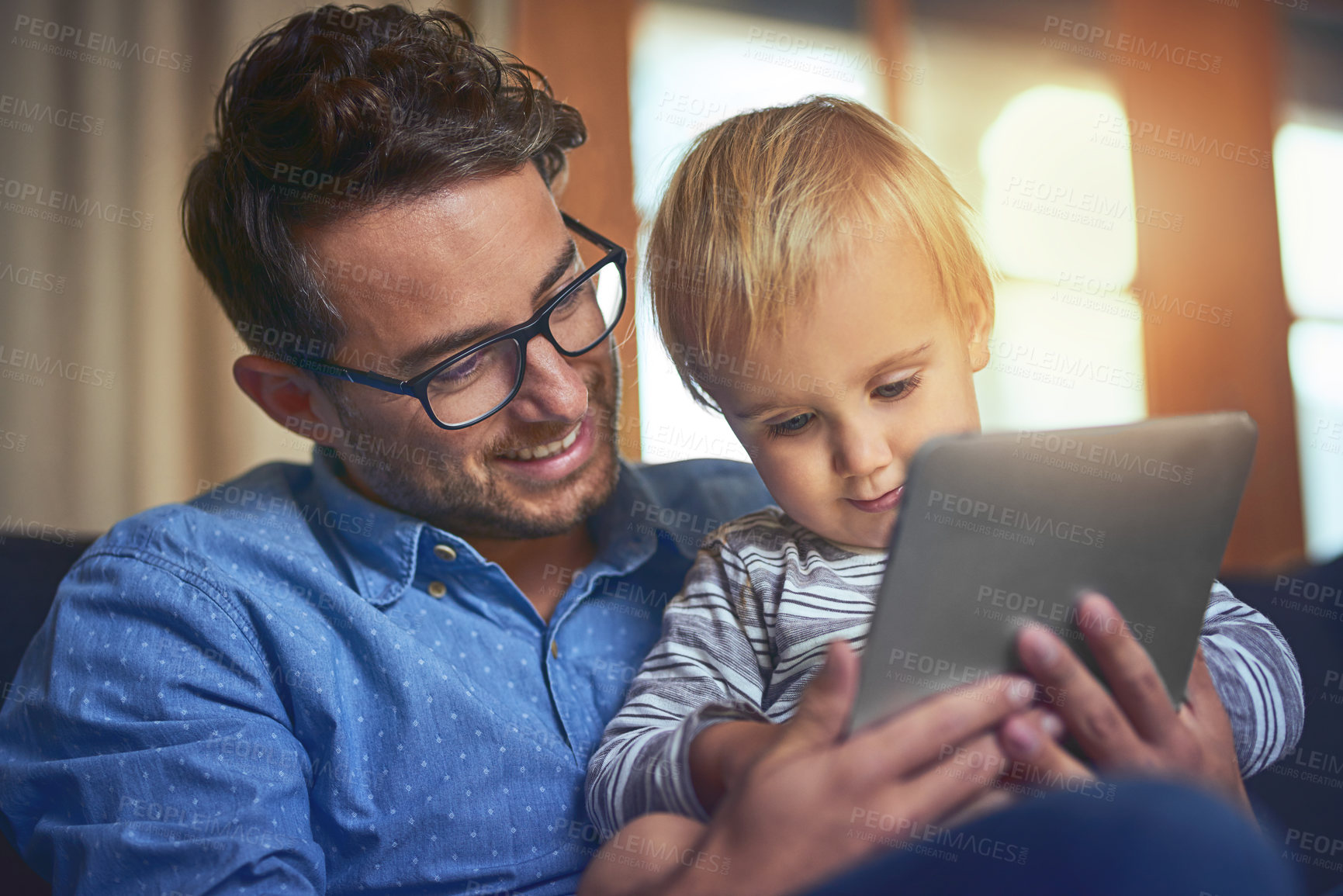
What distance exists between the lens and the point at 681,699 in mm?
872

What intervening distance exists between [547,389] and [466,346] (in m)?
0.11

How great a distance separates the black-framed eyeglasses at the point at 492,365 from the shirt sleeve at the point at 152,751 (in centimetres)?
30

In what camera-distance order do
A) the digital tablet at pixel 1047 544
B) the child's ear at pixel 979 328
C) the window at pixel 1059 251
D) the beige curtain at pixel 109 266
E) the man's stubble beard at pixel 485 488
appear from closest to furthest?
the digital tablet at pixel 1047 544 → the child's ear at pixel 979 328 → the man's stubble beard at pixel 485 488 → the beige curtain at pixel 109 266 → the window at pixel 1059 251

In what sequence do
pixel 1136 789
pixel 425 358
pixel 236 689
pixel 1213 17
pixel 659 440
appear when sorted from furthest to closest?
pixel 1213 17 < pixel 659 440 < pixel 425 358 < pixel 236 689 < pixel 1136 789

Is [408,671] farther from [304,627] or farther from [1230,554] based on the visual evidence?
[1230,554]

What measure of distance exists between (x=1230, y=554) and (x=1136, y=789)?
2743mm

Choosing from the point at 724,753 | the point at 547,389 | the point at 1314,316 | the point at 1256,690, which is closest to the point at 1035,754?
the point at 724,753

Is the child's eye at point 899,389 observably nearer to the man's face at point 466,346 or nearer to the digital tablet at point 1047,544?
the digital tablet at point 1047,544

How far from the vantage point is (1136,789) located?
1.65ft

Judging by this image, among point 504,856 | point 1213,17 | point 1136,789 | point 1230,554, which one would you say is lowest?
point 1230,554

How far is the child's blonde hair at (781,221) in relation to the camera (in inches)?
35.0

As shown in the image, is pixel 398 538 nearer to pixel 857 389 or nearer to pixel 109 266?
pixel 857 389

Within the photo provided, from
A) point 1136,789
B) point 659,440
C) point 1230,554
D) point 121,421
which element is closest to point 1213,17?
point 1230,554

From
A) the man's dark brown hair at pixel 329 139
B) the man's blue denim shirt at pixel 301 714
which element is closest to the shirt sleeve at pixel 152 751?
the man's blue denim shirt at pixel 301 714
